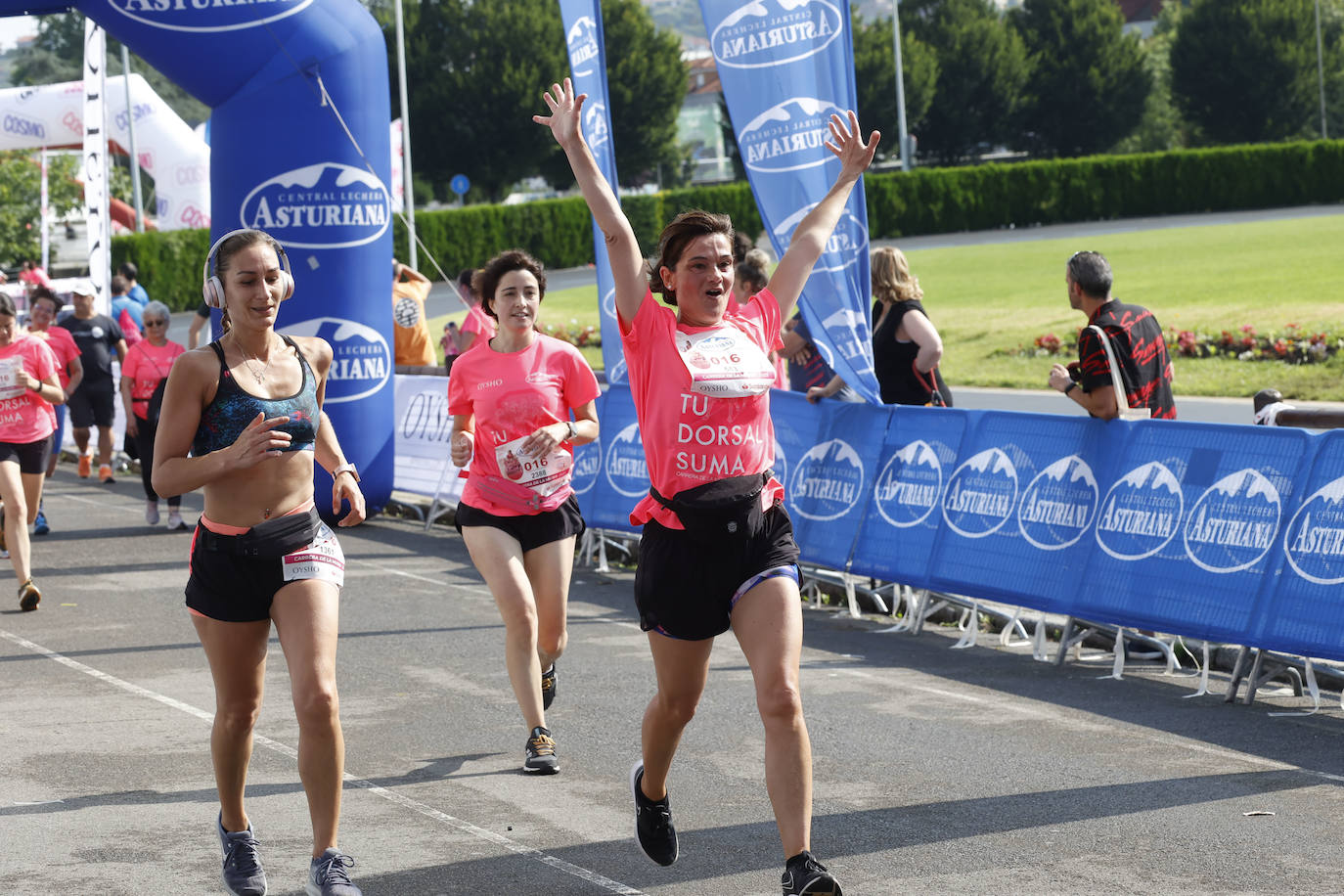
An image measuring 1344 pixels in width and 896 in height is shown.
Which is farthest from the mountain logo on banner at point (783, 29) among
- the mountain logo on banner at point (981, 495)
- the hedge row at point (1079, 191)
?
the hedge row at point (1079, 191)

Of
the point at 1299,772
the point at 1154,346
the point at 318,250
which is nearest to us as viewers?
the point at 1299,772

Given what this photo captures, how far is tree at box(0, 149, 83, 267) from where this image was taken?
1763 inches

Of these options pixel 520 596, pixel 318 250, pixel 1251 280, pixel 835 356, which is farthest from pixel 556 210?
pixel 520 596

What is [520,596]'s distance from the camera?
6.48m

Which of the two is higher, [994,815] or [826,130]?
[826,130]

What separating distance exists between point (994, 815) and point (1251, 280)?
27990 mm

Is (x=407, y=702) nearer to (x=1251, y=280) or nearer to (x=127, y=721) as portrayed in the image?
(x=127, y=721)

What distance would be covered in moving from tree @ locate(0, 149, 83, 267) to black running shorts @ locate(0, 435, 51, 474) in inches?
1400

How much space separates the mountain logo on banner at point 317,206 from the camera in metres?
13.2

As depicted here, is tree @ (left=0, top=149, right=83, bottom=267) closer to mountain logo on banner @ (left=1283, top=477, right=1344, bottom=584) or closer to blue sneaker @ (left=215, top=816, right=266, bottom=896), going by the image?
mountain logo on banner @ (left=1283, top=477, right=1344, bottom=584)

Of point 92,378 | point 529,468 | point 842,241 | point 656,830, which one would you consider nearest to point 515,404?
point 529,468

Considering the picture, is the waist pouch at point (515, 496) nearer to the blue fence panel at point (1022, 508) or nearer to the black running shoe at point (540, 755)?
the black running shoe at point (540, 755)

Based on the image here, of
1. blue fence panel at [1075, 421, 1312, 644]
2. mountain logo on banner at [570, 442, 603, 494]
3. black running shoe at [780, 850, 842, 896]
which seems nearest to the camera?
black running shoe at [780, 850, 842, 896]

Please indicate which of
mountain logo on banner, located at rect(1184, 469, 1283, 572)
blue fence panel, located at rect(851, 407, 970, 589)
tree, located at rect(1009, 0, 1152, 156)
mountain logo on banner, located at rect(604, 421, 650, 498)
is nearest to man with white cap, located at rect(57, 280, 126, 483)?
mountain logo on banner, located at rect(604, 421, 650, 498)
